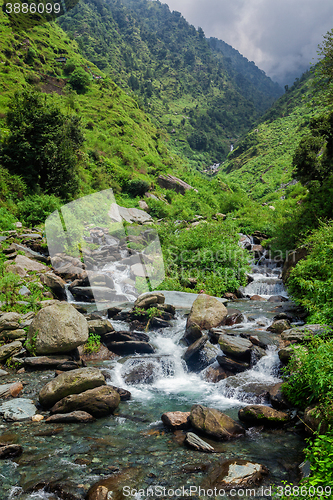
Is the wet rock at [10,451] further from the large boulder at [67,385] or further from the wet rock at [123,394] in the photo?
the wet rock at [123,394]

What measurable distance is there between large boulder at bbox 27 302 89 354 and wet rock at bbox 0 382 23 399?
1.47 metres

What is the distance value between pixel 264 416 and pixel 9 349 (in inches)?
305

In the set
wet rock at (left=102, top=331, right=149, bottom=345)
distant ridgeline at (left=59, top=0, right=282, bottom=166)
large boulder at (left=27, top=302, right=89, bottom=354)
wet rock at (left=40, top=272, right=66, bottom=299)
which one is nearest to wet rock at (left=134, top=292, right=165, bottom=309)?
wet rock at (left=102, top=331, right=149, bottom=345)

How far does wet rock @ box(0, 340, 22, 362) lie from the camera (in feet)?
29.5

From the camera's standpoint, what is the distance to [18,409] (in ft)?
22.5

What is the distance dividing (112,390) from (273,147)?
90.5m

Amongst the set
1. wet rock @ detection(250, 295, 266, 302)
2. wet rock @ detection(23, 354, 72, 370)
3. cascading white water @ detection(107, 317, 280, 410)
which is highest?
wet rock @ detection(250, 295, 266, 302)

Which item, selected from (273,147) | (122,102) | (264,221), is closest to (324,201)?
(264,221)

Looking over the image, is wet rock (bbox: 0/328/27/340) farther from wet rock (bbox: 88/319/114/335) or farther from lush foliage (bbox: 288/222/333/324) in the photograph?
lush foliage (bbox: 288/222/333/324)

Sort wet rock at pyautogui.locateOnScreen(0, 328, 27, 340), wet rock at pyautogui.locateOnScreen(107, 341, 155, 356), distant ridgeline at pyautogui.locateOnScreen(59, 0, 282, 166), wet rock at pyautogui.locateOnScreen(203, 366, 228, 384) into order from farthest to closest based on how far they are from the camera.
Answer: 1. distant ridgeline at pyautogui.locateOnScreen(59, 0, 282, 166)
2. wet rock at pyautogui.locateOnScreen(107, 341, 155, 356)
3. wet rock at pyautogui.locateOnScreen(0, 328, 27, 340)
4. wet rock at pyautogui.locateOnScreen(203, 366, 228, 384)

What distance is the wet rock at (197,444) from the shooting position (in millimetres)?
5784

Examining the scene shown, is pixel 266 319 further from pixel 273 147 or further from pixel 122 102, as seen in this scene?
pixel 273 147

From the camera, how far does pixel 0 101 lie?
31734mm

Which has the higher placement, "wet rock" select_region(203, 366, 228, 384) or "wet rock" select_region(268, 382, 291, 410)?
"wet rock" select_region(268, 382, 291, 410)
